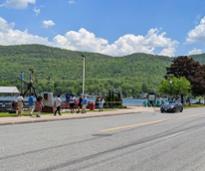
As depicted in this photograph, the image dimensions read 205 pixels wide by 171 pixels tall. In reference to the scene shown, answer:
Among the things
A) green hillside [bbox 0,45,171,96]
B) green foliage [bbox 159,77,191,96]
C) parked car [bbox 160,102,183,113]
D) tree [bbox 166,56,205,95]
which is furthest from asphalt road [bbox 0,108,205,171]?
green hillside [bbox 0,45,171,96]

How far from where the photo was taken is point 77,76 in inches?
6299

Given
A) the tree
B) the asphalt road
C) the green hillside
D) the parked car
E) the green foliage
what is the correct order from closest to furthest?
the asphalt road → the parked car → the green foliage → the tree → the green hillside

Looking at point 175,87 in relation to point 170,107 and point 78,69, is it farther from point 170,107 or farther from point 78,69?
point 78,69

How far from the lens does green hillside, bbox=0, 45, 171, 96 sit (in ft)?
462

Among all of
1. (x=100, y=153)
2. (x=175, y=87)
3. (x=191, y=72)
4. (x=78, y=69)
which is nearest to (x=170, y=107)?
(x=175, y=87)

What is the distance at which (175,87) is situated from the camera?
93.1 m

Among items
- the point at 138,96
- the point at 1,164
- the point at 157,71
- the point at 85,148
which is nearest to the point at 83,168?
the point at 1,164

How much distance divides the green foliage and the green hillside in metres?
39.3

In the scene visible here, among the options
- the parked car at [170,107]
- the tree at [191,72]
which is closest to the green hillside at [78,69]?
the tree at [191,72]

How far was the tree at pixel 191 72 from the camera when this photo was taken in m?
103

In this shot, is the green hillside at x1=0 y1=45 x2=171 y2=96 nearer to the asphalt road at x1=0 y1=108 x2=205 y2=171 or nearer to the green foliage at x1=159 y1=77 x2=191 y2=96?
the green foliage at x1=159 y1=77 x2=191 y2=96

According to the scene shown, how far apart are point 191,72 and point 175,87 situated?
43.6ft

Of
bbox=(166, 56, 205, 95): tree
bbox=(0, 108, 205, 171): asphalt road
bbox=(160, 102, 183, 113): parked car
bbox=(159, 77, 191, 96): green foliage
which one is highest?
bbox=(166, 56, 205, 95): tree

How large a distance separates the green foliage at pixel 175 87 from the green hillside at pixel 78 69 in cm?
3932
